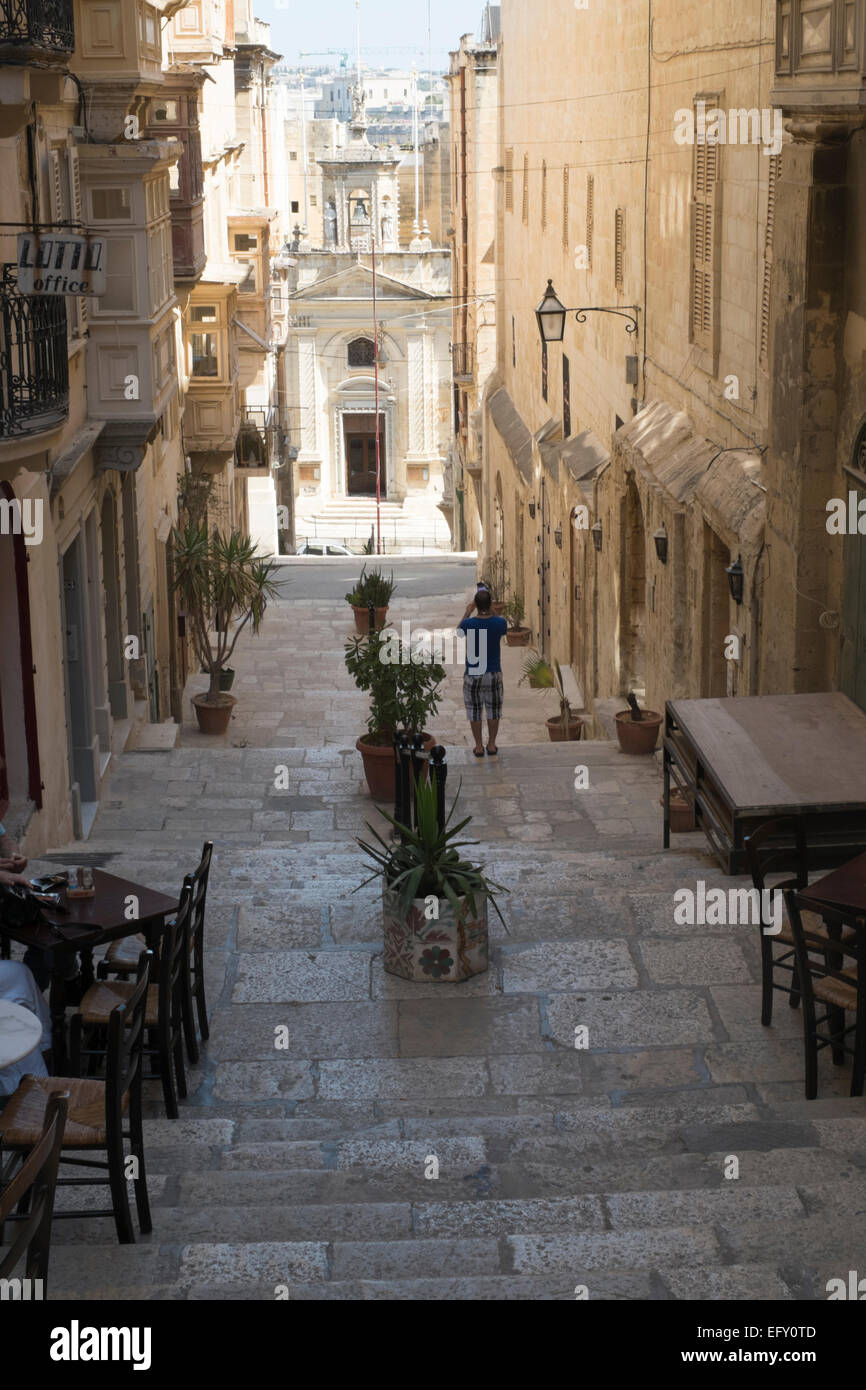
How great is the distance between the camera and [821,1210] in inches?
202

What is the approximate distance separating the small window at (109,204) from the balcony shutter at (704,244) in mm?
4587

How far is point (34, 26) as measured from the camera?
29.8 ft

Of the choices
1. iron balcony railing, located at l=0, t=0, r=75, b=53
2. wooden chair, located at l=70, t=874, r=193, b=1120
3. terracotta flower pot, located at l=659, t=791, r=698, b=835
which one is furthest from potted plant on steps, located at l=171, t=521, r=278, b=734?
wooden chair, located at l=70, t=874, r=193, b=1120

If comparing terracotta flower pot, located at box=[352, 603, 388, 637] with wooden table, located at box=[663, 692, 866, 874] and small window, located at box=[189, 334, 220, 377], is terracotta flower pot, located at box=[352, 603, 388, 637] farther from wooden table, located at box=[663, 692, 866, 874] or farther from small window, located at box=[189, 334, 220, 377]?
wooden table, located at box=[663, 692, 866, 874]

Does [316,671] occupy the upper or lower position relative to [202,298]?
lower

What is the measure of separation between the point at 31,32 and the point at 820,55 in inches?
166

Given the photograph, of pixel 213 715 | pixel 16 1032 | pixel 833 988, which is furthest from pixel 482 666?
pixel 16 1032

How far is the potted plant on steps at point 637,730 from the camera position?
46.2 ft

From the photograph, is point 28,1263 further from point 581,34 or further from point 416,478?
point 416,478

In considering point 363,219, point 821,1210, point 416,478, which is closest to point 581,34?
point 821,1210

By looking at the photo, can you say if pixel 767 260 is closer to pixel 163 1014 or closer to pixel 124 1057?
pixel 163 1014

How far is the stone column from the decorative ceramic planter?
9.49ft
